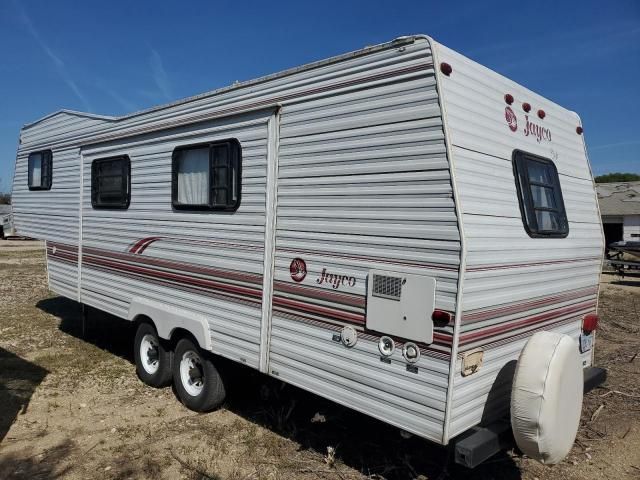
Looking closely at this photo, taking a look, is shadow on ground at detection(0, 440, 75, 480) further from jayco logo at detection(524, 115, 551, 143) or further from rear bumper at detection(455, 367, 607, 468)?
jayco logo at detection(524, 115, 551, 143)

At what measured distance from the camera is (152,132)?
19.3 feet

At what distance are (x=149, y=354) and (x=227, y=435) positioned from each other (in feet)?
5.88

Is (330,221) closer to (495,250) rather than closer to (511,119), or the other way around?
(495,250)

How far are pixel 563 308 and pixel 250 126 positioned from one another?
3.09 m

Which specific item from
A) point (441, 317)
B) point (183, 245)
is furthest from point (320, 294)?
point (183, 245)

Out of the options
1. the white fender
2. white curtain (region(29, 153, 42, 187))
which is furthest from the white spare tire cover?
white curtain (region(29, 153, 42, 187))

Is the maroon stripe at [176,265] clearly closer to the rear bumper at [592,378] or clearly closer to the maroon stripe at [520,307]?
the maroon stripe at [520,307]

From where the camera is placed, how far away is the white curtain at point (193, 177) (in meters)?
5.17

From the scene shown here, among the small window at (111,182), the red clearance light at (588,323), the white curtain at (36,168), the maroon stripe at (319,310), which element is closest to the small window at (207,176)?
the maroon stripe at (319,310)

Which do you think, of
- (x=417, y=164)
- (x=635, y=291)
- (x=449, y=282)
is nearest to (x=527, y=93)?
(x=417, y=164)

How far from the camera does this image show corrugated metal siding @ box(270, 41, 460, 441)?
342 cm

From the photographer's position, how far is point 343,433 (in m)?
4.95

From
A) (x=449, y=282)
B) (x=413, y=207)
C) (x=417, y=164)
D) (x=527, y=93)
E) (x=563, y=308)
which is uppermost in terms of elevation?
(x=527, y=93)

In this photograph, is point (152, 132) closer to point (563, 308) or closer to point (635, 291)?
point (563, 308)
